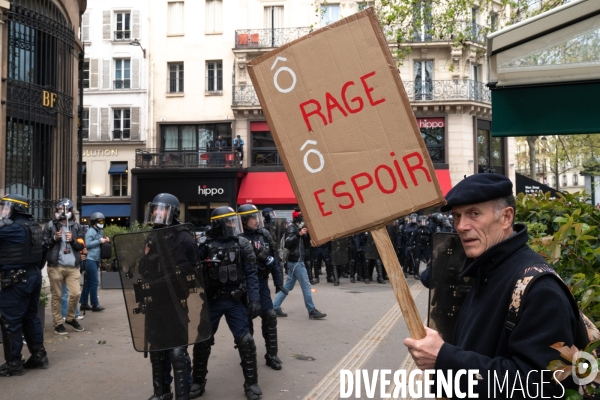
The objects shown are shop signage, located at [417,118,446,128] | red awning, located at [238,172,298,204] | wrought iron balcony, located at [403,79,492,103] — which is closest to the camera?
red awning, located at [238,172,298,204]

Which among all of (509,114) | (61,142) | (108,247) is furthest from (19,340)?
(61,142)

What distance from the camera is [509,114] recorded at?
4.28m

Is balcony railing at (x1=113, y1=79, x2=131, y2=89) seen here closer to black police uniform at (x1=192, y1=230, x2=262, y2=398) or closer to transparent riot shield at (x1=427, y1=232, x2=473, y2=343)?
black police uniform at (x1=192, y1=230, x2=262, y2=398)

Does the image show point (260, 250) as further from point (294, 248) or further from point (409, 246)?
point (409, 246)

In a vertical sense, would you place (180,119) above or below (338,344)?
above

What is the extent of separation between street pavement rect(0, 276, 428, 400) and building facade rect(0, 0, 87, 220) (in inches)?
111

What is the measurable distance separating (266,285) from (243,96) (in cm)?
2409

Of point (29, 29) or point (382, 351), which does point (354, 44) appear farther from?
point (29, 29)

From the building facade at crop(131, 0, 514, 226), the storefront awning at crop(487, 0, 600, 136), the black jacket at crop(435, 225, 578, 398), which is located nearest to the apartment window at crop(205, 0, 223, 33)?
the building facade at crop(131, 0, 514, 226)

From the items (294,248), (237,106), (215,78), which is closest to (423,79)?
(237,106)

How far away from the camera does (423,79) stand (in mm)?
30141

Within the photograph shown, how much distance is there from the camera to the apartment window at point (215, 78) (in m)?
31.3

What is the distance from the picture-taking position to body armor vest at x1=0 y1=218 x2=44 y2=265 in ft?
22.2

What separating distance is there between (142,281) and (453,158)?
1030 inches
